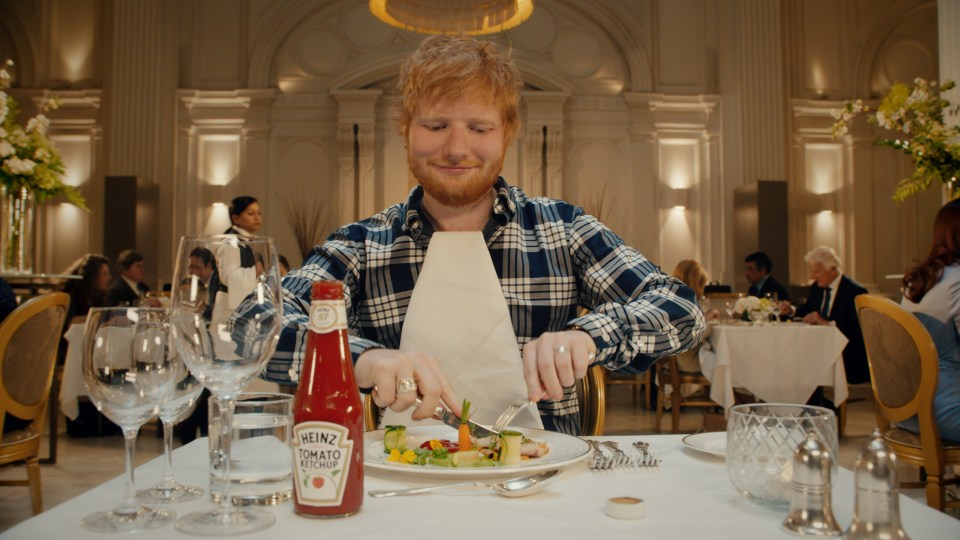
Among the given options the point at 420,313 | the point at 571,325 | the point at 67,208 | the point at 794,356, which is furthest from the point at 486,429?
the point at 67,208

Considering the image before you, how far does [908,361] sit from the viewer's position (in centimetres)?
246

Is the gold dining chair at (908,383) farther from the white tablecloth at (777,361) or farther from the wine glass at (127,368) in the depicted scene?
the wine glass at (127,368)

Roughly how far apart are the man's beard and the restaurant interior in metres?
7.31

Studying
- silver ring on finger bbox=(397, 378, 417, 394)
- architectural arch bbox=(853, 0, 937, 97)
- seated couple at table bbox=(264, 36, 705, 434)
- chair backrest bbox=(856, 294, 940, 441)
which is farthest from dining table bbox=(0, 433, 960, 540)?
architectural arch bbox=(853, 0, 937, 97)

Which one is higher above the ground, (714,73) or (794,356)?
(714,73)

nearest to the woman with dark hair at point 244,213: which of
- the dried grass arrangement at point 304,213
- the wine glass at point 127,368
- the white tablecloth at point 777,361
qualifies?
the white tablecloth at point 777,361

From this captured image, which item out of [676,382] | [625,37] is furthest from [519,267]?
→ [625,37]

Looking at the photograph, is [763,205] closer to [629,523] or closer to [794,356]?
[794,356]

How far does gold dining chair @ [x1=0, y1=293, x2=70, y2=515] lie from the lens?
2492mm

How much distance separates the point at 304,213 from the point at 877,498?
340 inches

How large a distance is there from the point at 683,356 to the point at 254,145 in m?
6.13

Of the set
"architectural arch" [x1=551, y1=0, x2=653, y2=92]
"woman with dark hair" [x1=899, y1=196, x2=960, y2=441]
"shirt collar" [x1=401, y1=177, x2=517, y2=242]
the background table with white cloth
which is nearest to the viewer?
"shirt collar" [x1=401, y1=177, x2=517, y2=242]

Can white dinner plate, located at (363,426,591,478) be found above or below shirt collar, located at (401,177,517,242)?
below

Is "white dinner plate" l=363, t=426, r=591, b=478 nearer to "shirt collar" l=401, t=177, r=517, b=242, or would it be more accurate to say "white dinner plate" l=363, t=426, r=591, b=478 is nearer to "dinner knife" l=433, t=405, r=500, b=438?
"dinner knife" l=433, t=405, r=500, b=438
